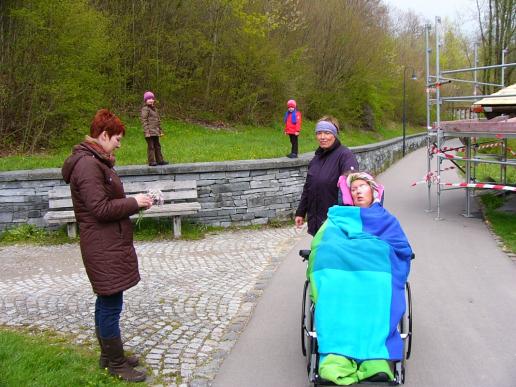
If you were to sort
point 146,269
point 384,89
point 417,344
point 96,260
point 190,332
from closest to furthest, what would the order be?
point 96,260 → point 417,344 → point 190,332 → point 146,269 → point 384,89

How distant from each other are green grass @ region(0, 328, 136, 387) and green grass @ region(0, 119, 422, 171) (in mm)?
6131

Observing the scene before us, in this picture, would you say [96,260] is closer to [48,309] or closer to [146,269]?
[48,309]

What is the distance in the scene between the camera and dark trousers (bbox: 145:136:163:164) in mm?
9727

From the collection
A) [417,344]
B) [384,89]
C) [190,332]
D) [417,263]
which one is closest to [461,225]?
[417,263]

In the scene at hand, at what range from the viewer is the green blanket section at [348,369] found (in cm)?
330

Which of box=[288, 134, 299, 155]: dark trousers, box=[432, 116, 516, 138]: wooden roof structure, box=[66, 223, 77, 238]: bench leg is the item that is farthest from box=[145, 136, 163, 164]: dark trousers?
box=[432, 116, 516, 138]: wooden roof structure

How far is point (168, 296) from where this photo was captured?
5891 millimetres

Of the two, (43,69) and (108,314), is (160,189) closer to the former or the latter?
(108,314)

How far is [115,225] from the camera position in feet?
12.4

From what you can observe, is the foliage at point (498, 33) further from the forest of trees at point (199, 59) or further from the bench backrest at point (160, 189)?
the bench backrest at point (160, 189)

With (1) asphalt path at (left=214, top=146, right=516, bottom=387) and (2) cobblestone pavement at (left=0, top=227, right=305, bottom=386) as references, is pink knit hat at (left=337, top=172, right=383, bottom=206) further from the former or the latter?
(2) cobblestone pavement at (left=0, top=227, right=305, bottom=386)

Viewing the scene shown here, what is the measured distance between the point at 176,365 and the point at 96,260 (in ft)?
3.72

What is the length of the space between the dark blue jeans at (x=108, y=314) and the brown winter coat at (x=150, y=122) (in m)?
6.55

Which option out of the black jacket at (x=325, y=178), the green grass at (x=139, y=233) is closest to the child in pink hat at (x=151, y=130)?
the green grass at (x=139, y=233)
